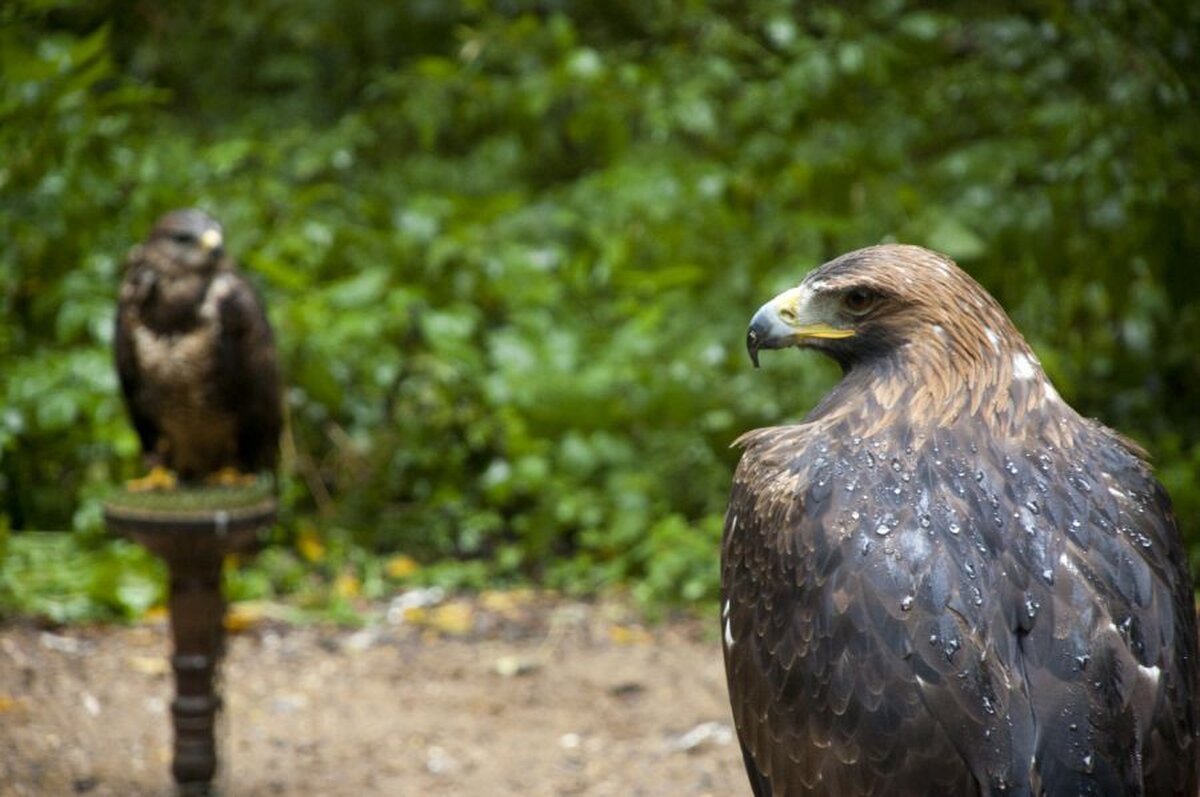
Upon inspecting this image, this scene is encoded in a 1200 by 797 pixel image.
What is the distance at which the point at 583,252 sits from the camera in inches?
297

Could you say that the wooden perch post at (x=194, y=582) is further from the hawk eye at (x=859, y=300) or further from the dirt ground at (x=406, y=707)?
the hawk eye at (x=859, y=300)

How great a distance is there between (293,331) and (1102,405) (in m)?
3.70

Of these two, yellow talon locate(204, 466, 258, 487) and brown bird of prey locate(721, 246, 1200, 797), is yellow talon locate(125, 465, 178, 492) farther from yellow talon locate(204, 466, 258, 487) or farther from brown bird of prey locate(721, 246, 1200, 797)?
brown bird of prey locate(721, 246, 1200, 797)

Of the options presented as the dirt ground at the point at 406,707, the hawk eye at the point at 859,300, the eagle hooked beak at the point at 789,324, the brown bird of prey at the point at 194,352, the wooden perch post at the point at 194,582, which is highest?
the hawk eye at the point at 859,300

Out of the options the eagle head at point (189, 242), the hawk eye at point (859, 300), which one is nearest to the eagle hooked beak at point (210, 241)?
the eagle head at point (189, 242)

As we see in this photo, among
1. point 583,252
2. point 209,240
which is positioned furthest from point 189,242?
point 583,252

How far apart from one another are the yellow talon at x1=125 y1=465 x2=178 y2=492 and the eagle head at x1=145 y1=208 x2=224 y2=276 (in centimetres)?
67

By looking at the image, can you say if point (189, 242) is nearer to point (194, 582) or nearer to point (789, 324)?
point (194, 582)

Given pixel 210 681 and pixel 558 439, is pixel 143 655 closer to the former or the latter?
pixel 210 681

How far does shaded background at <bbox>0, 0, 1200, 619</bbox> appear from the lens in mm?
6062

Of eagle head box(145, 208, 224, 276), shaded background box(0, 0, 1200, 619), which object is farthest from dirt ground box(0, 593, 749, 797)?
eagle head box(145, 208, 224, 276)

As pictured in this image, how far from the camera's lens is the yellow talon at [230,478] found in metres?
4.75

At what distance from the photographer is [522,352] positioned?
6.95 m

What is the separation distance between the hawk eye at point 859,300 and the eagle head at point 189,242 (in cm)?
271
